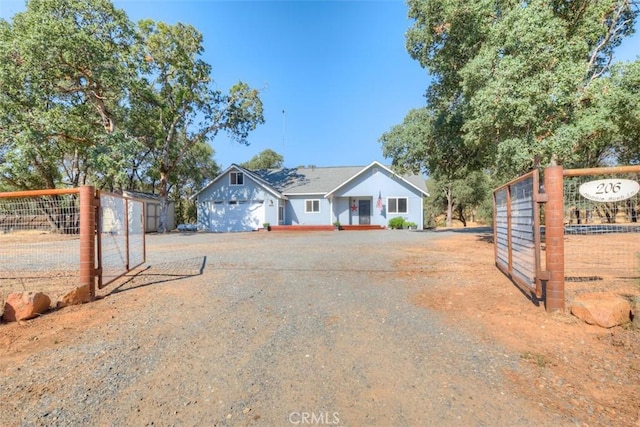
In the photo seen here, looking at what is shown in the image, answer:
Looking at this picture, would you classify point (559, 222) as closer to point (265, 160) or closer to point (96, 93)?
point (96, 93)

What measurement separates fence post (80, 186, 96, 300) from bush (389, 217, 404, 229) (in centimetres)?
2002

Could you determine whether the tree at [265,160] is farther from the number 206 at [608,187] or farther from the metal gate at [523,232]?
the number 206 at [608,187]

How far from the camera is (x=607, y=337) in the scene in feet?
11.3

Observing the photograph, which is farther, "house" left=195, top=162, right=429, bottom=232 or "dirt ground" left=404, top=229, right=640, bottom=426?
"house" left=195, top=162, right=429, bottom=232

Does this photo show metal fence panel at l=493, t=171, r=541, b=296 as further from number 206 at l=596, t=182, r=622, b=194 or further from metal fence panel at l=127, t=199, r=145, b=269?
metal fence panel at l=127, t=199, r=145, b=269

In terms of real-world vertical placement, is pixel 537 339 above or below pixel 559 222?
below

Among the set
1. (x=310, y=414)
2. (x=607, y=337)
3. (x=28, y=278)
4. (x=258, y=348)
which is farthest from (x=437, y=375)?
(x=28, y=278)

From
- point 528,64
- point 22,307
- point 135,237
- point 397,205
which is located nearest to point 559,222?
point 528,64

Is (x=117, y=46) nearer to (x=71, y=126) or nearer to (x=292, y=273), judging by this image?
(x=71, y=126)

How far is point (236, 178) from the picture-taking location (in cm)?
2609

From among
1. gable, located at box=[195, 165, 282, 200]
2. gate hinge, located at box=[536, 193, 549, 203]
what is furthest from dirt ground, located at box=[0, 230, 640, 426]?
gable, located at box=[195, 165, 282, 200]

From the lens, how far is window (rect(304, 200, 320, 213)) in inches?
1016

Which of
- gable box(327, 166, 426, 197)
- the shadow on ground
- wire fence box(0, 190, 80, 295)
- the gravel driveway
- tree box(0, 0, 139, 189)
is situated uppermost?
tree box(0, 0, 139, 189)

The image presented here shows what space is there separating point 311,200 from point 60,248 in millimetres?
17066
